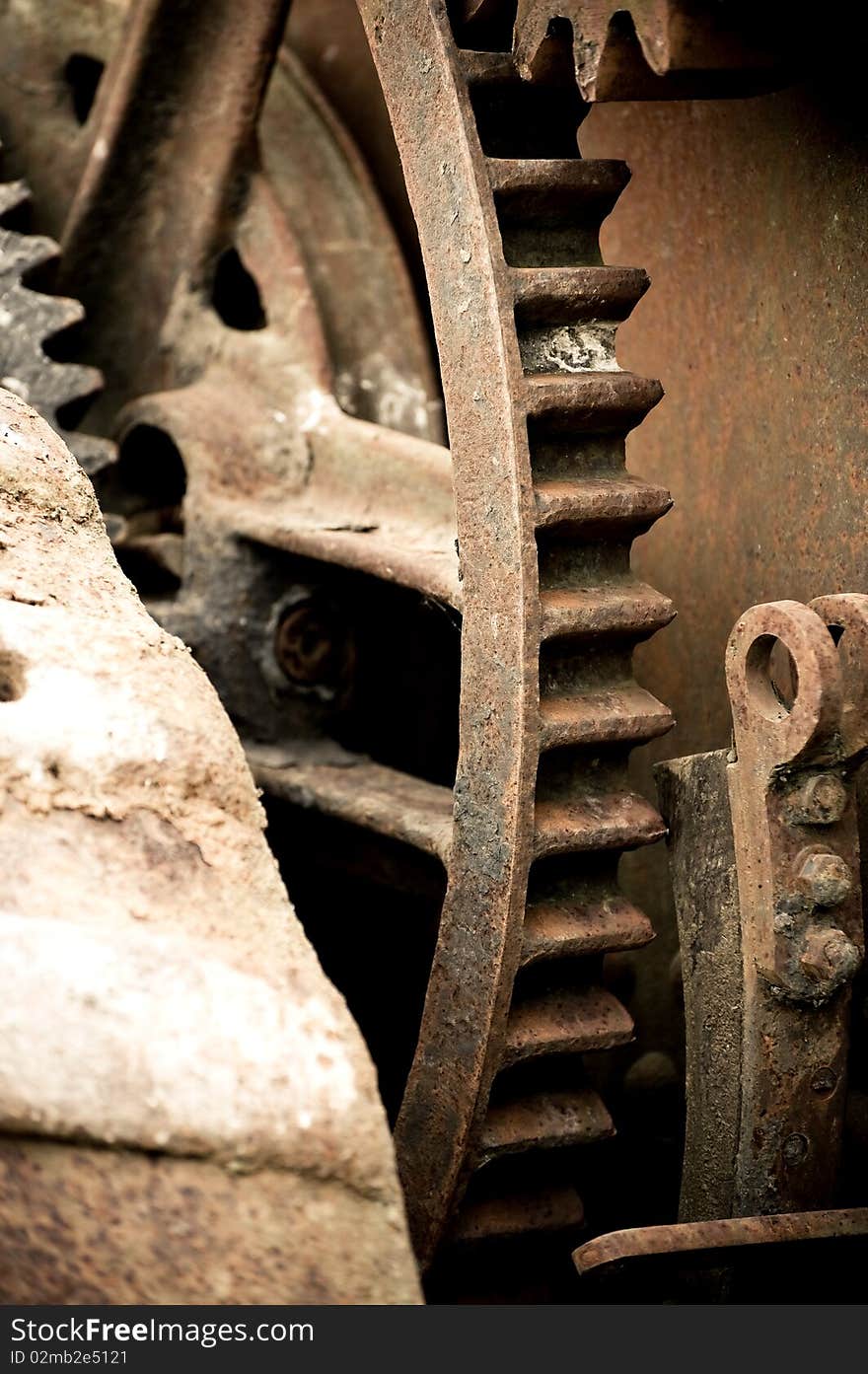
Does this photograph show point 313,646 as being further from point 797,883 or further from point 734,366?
point 797,883

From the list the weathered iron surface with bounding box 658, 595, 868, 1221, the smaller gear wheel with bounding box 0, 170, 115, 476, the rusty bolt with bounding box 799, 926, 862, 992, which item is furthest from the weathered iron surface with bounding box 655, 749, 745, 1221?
the smaller gear wheel with bounding box 0, 170, 115, 476

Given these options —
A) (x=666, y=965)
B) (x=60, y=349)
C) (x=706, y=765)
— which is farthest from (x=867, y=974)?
(x=60, y=349)

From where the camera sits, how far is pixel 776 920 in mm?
2023

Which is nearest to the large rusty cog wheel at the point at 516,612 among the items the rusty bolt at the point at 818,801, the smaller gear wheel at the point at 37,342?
the rusty bolt at the point at 818,801

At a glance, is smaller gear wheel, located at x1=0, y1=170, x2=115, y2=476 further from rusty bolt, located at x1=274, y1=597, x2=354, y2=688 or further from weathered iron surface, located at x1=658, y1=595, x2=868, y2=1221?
weathered iron surface, located at x1=658, y1=595, x2=868, y2=1221

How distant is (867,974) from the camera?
7.23ft

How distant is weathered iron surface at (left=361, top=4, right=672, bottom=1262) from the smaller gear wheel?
1.09 metres

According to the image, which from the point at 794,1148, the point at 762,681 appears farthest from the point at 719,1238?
the point at 762,681

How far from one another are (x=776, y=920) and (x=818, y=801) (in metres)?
0.17

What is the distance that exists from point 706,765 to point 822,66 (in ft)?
3.34

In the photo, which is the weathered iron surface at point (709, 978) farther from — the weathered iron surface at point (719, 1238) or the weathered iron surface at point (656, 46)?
the weathered iron surface at point (656, 46)

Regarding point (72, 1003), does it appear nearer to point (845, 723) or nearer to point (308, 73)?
point (845, 723)

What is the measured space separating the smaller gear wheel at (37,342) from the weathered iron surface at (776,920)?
1598 millimetres

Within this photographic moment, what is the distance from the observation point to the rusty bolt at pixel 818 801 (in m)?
2.00
